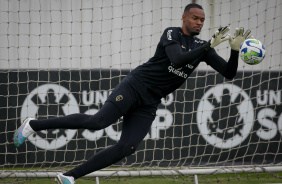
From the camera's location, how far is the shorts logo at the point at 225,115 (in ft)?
23.9

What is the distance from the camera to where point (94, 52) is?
8086 mm

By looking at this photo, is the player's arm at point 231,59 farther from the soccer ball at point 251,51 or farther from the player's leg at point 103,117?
the player's leg at point 103,117

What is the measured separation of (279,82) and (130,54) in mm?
2466

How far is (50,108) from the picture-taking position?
6.98m

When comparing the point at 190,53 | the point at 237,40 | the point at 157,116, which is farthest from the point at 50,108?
the point at 237,40

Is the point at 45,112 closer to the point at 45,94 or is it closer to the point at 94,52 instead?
the point at 45,94

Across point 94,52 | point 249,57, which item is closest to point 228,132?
point 94,52

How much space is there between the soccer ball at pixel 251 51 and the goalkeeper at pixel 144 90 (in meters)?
0.08

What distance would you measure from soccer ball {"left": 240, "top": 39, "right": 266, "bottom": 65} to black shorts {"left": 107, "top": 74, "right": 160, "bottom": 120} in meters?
0.98

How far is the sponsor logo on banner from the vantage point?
688 centimetres

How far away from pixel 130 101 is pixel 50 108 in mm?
2803

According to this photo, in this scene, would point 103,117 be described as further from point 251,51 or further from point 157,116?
point 157,116

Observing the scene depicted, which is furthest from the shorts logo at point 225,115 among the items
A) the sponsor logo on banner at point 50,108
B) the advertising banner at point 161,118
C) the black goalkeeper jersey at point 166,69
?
the black goalkeeper jersey at point 166,69

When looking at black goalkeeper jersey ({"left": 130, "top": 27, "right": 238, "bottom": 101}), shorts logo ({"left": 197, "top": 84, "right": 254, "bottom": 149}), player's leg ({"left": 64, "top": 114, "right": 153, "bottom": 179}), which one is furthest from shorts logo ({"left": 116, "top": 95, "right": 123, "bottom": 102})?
shorts logo ({"left": 197, "top": 84, "right": 254, "bottom": 149})
